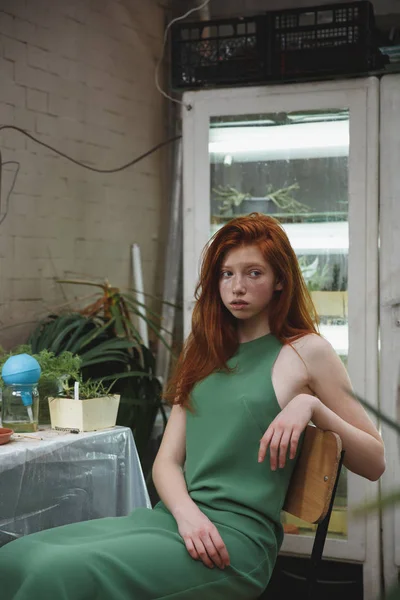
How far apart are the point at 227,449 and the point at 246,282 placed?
0.41 meters

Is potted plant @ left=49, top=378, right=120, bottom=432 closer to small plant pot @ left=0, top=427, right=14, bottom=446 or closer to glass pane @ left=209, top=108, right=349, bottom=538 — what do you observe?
small plant pot @ left=0, top=427, right=14, bottom=446

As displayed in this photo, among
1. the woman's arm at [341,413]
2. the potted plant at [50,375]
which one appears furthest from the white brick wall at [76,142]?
the woman's arm at [341,413]

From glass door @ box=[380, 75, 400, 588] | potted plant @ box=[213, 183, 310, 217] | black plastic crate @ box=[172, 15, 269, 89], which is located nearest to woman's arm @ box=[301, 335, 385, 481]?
glass door @ box=[380, 75, 400, 588]

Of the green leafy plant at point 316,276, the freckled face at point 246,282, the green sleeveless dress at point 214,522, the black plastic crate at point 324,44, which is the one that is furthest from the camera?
the green leafy plant at point 316,276

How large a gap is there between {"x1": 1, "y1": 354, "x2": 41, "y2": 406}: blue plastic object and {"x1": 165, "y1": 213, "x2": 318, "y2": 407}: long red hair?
0.41 meters

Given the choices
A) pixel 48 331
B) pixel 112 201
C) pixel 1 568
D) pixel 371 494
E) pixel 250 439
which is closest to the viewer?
pixel 1 568

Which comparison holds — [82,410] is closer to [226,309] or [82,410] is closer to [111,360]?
[226,309]

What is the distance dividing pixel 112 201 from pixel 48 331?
122cm

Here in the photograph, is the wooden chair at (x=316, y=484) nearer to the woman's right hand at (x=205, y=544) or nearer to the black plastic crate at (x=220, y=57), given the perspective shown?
the woman's right hand at (x=205, y=544)

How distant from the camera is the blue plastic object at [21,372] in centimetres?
227

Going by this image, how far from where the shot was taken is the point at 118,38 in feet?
14.9

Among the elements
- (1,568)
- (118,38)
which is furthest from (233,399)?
(118,38)

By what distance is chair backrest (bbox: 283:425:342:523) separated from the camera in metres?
1.77

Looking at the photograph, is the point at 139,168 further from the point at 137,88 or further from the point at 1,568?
the point at 1,568
